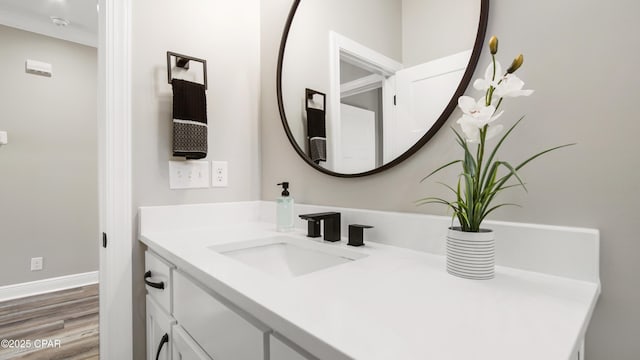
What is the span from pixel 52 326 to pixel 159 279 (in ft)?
6.00

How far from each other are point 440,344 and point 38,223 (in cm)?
352

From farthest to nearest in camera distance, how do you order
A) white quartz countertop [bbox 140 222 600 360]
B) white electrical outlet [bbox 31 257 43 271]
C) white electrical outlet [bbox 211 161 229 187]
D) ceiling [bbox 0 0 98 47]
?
white electrical outlet [bbox 31 257 43 271] → ceiling [bbox 0 0 98 47] → white electrical outlet [bbox 211 161 229 187] → white quartz countertop [bbox 140 222 600 360]

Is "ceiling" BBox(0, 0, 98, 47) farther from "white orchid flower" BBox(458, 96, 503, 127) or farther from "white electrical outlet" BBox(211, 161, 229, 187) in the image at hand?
"white orchid flower" BBox(458, 96, 503, 127)

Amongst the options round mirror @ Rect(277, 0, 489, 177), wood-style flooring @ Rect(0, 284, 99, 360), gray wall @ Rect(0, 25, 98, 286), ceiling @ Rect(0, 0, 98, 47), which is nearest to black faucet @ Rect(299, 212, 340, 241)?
round mirror @ Rect(277, 0, 489, 177)

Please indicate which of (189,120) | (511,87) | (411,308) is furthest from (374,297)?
(189,120)

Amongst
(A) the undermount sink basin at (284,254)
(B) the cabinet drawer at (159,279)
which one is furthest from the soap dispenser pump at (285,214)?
(B) the cabinet drawer at (159,279)

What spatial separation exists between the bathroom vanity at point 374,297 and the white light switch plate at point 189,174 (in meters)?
0.26

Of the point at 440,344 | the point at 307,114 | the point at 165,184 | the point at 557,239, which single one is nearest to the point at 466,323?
the point at 440,344

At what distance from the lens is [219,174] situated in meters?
1.36

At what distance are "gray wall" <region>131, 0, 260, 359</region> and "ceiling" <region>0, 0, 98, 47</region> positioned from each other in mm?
→ 1715

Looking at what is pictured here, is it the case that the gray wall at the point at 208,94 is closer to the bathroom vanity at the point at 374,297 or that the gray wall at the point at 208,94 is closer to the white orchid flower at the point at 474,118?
the bathroom vanity at the point at 374,297

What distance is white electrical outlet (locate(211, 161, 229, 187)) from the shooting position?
4.39ft

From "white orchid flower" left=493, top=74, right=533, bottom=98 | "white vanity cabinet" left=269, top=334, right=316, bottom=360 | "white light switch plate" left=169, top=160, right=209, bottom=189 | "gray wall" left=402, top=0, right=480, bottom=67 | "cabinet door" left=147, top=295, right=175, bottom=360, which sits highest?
"gray wall" left=402, top=0, right=480, bottom=67

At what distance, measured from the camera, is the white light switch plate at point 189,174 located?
1.23m
